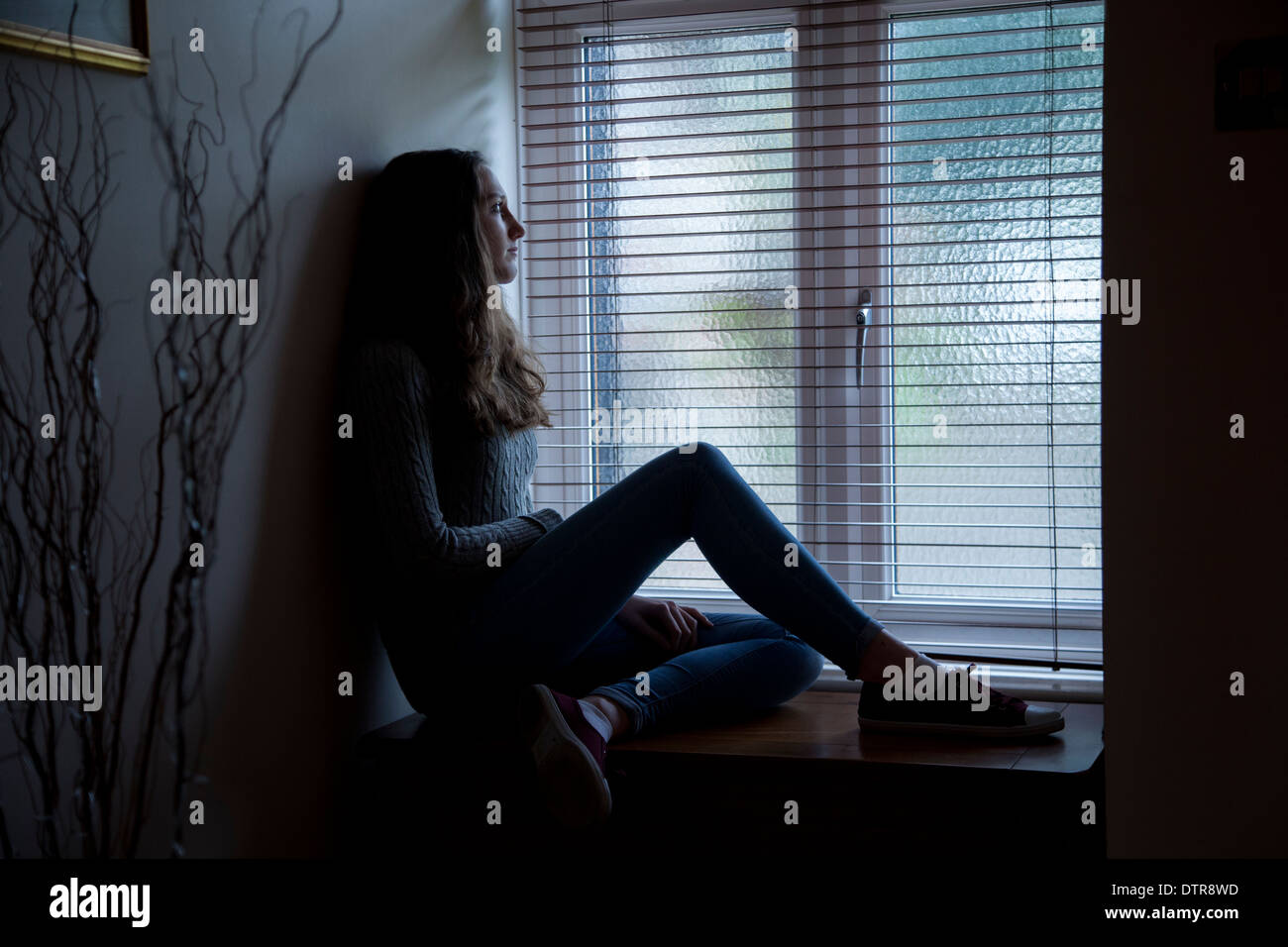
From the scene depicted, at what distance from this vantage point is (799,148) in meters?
2.19

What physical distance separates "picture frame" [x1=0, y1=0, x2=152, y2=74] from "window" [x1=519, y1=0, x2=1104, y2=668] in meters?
1.03

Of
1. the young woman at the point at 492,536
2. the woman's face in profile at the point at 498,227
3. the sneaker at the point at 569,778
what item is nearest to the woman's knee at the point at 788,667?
the young woman at the point at 492,536

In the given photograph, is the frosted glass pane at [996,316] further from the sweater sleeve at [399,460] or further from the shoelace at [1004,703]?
the sweater sleeve at [399,460]

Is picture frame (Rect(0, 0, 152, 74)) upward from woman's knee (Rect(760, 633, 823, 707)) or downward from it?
upward

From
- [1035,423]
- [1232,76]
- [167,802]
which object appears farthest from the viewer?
[1035,423]

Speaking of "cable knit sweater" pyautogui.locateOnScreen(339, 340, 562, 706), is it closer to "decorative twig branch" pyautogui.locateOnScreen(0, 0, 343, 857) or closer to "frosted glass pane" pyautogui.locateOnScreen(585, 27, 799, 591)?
"decorative twig branch" pyautogui.locateOnScreen(0, 0, 343, 857)

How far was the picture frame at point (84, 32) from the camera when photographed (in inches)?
47.4

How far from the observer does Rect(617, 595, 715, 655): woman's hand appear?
1.96 m

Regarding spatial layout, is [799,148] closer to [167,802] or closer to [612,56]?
[612,56]

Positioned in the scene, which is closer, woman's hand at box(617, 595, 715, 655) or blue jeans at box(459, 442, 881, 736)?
blue jeans at box(459, 442, 881, 736)

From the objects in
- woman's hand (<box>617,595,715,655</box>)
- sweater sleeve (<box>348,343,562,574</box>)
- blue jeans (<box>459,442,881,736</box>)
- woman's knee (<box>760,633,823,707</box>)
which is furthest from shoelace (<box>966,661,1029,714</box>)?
sweater sleeve (<box>348,343,562,574</box>)

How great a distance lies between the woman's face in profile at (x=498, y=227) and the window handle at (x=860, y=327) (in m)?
0.65
